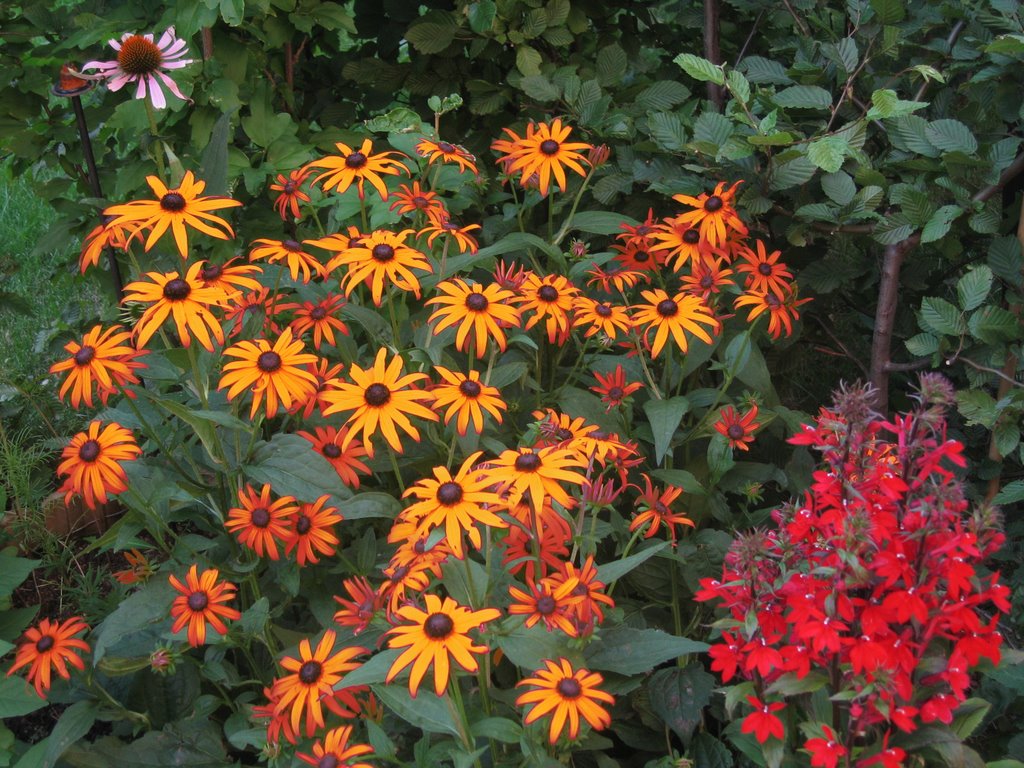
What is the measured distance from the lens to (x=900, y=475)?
1.28 m

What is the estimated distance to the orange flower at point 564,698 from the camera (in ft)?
4.31

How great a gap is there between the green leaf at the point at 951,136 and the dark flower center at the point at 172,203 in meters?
1.37

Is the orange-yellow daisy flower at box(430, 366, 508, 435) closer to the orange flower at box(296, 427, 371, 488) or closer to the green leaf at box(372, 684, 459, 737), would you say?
the orange flower at box(296, 427, 371, 488)

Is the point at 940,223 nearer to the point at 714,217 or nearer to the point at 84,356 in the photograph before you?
the point at 714,217

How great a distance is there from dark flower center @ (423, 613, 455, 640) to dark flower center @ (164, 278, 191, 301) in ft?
2.11

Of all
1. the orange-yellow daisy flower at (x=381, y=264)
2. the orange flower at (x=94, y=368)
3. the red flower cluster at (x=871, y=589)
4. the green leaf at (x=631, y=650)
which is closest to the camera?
the red flower cluster at (x=871, y=589)

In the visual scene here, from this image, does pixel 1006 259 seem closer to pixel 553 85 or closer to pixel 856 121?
pixel 856 121

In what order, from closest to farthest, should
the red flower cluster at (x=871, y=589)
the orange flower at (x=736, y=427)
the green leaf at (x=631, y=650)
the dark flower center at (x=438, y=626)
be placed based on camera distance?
the red flower cluster at (x=871, y=589) < the dark flower center at (x=438, y=626) < the green leaf at (x=631, y=650) < the orange flower at (x=736, y=427)

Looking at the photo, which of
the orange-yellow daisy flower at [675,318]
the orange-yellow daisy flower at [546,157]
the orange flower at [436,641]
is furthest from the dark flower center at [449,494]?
the orange-yellow daisy flower at [546,157]

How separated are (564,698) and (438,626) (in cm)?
20

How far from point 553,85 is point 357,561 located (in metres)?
1.30

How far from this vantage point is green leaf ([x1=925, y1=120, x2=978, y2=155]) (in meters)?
1.95

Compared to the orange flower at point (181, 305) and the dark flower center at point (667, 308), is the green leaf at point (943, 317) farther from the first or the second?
the orange flower at point (181, 305)

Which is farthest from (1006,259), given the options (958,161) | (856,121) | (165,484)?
(165,484)
